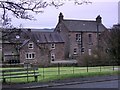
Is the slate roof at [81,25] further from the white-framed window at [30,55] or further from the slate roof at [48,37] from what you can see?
Result: the white-framed window at [30,55]

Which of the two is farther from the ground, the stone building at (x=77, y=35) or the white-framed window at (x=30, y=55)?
the stone building at (x=77, y=35)

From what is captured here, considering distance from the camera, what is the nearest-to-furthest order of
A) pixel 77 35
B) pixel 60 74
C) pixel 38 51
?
pixel 60 74
pixel 38 51
pixel 77 35

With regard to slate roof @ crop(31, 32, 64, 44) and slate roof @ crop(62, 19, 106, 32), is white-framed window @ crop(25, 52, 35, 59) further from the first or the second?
slate roof @ crop(62, 19, 106, 32)

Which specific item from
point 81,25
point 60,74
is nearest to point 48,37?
point 81,25

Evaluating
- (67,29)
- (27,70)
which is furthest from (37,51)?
(27,70)

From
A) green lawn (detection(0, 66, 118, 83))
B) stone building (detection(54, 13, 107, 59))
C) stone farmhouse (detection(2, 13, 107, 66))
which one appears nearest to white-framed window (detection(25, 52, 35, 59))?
stone farmhouse (detection(2, 13, 107, 66))

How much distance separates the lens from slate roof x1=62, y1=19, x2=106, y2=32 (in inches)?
3064

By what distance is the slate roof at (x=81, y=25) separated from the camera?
77.8 metres

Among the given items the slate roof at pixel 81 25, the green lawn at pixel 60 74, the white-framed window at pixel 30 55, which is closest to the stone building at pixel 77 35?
the slate roof at pixel 81 25

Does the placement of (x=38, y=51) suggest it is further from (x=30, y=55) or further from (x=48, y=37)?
(x=48, y=37)

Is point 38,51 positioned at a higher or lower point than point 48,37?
lower

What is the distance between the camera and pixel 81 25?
3140 inches

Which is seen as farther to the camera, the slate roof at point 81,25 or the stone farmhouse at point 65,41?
the slate roof at point 81,25

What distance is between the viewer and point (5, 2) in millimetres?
20203
